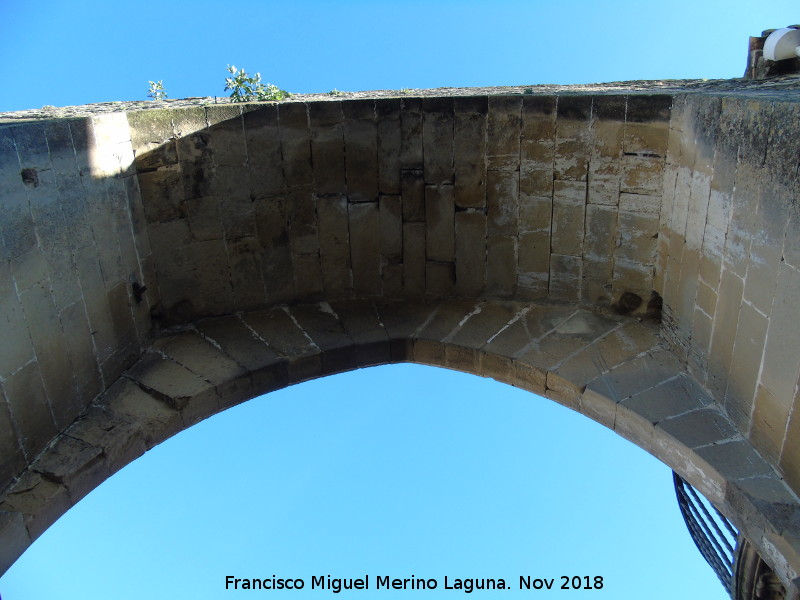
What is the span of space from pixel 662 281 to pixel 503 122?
1417mm

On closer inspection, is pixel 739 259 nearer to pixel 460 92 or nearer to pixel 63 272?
pixel 460 92

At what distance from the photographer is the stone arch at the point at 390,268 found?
3570 mm

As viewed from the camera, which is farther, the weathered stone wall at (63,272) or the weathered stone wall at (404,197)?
the weathered stone wall at (404,197)

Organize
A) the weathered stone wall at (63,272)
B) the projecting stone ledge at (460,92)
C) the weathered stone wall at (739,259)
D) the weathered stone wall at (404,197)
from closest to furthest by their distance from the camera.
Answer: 1. the weathered stone wall at (739,259)
2. the weathered stone wall at (63,272)
3. the weathered stone wall at (404,197)
4. the projecting stone ledge at (460,92)

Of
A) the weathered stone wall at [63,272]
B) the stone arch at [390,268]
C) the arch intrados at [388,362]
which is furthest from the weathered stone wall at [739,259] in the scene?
the weathered stone wall at [63,272]

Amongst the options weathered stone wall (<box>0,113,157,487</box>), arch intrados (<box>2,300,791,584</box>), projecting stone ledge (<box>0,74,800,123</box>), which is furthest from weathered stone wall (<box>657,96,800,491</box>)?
weathered stone wall (<box>0,113,157,487</box>)

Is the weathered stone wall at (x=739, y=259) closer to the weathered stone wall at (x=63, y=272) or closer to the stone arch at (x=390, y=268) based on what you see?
the stone arch at (x=390, y=268)

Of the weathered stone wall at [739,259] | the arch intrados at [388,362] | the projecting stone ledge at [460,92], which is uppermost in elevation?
the projecting stone ledge at [460,92]

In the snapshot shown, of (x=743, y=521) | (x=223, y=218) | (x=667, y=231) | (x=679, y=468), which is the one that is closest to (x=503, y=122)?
(x=667, y=231)

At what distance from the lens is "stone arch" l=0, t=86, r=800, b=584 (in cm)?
357

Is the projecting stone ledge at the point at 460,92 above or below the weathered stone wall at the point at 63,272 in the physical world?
above

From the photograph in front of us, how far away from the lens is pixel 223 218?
15.5 ft

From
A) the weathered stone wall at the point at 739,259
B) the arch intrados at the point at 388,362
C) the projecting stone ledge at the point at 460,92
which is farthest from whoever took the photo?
the projecting stone ledge at the point at 460,92

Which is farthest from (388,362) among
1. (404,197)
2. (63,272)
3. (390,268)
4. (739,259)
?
(739,259)
